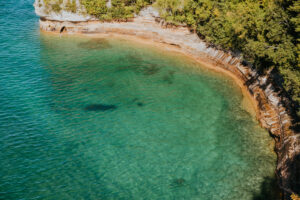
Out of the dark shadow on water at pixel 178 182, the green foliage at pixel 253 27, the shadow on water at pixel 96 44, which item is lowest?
the dark shadow on water at pixel 178 182

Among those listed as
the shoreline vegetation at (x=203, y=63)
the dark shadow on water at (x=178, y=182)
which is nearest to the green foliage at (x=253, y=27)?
the shoreline vegetation at (x=203, y=63)

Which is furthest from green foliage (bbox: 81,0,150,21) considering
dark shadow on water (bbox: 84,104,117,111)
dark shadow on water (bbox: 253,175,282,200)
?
dark shadow on water (bbox: 253,175,282,200)

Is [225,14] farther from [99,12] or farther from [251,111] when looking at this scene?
[99,12]

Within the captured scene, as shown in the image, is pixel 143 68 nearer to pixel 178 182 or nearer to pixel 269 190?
pixel 178 182

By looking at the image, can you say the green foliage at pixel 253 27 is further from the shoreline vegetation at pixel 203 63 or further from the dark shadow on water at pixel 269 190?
the dark shadow on water at pixel 269 190

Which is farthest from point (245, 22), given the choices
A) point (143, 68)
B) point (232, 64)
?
point (143, 68)

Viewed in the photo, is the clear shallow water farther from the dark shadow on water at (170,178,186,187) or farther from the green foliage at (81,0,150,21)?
the green foliage at (81,0,150,21)
